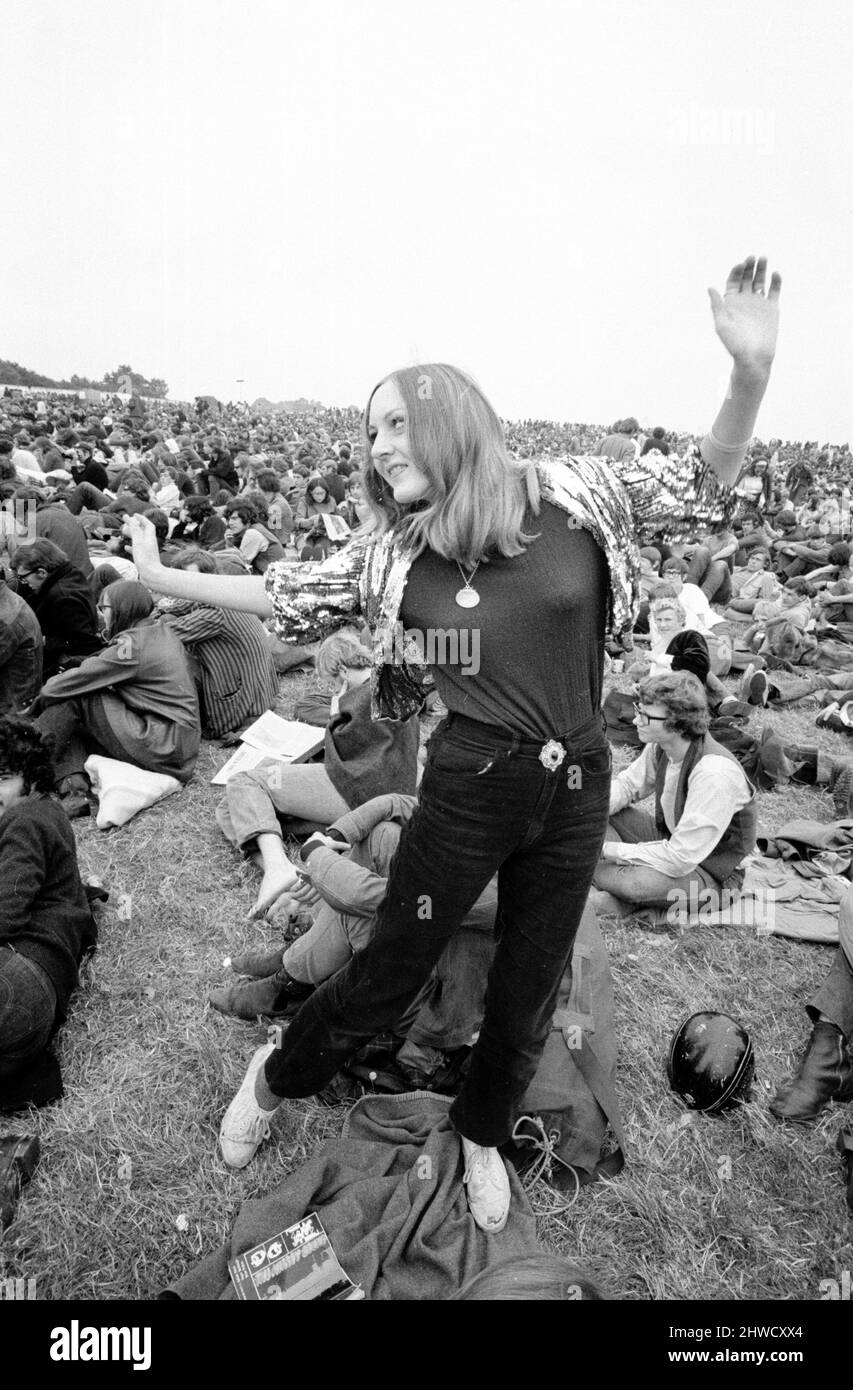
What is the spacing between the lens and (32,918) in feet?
8.41

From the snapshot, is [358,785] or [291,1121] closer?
[291,1121]

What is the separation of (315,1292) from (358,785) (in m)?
1.99

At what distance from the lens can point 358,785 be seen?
11.6 feet

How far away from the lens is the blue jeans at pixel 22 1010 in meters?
2.33

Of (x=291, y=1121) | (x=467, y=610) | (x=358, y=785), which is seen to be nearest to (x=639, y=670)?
(x=358, y=785)

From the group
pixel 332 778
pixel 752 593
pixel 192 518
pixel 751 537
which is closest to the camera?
pixel 332 778

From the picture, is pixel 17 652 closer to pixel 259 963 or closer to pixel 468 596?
pixel 259 963

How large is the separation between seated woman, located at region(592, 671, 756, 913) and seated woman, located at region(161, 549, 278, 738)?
→ 107 inches

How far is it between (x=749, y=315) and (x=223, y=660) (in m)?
4.27

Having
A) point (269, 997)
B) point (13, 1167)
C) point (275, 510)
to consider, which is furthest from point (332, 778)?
point (275, 510)

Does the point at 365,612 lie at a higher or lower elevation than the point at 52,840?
higher

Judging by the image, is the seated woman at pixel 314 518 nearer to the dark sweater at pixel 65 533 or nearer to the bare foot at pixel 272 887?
the dark sweater at pixel 65 533

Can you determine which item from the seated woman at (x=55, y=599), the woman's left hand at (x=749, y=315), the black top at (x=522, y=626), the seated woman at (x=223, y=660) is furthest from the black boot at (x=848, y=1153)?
the seated woman at (x=55, y=599)
